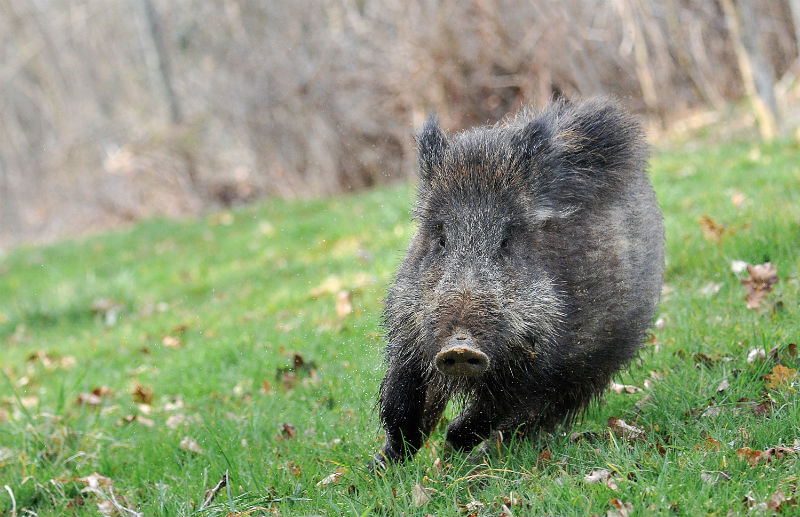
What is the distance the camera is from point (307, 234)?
1073cm

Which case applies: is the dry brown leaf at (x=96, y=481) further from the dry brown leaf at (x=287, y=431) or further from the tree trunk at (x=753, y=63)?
the tree trunk at (x=753, y=63)

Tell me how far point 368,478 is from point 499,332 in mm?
937

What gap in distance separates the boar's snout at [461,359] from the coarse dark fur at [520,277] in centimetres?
21

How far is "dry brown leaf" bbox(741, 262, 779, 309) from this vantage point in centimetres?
470

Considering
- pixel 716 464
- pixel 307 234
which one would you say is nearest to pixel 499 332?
pixel 716 464

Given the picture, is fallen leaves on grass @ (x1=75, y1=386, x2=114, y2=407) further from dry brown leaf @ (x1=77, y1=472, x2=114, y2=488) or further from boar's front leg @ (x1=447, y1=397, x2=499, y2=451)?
boar's front leg @ (x1=447, y1=397, x2=499, y2=451)

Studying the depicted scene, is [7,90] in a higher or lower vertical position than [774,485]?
higher

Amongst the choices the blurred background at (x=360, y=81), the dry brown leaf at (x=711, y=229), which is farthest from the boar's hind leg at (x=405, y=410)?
the blurred background at (x=360, y=81)

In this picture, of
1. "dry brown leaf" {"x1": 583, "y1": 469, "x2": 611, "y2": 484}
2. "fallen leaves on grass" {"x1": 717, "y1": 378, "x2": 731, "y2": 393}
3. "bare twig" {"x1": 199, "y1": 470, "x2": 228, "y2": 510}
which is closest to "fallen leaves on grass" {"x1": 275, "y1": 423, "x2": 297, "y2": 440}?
"bare twig" {"x1": 199, "y1": 470, "x2": 228, "y2": 510}

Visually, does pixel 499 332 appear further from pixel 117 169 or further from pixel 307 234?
pixel 117 169

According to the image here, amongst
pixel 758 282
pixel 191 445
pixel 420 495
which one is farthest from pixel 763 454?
pixel 191 445

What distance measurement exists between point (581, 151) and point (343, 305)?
333 cm

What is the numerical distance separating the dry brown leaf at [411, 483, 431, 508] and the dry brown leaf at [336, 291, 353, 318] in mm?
3343

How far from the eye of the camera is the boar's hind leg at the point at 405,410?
363 centimetres
